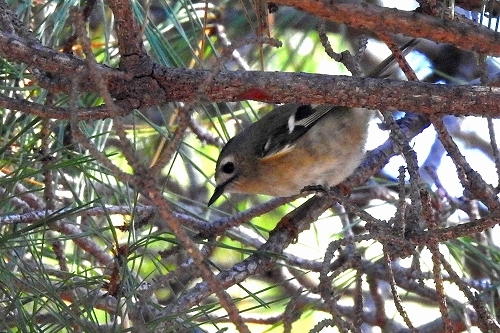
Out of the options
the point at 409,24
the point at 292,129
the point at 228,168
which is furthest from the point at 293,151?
the point at 409,24

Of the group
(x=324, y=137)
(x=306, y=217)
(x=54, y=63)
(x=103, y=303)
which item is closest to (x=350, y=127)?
(x=324, y=137)

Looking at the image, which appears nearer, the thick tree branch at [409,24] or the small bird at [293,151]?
the thick tree branch at [409,24]

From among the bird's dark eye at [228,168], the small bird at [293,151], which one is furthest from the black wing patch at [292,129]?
the bird's dark eye at [228,168]

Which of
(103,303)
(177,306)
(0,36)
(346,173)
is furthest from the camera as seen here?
(346,173)

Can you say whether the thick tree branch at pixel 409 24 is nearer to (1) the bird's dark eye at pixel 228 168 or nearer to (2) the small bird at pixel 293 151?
(2) the small bird at pixel 293 151

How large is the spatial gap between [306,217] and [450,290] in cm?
125

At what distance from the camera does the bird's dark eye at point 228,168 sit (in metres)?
2.75

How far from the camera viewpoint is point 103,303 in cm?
166

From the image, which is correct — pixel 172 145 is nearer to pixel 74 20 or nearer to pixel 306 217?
pixel 74 20

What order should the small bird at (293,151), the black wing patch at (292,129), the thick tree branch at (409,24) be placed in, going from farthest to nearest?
the black wing patch at (292,129)
the small bird at (293,151)
the thick tree branch at (409,24)

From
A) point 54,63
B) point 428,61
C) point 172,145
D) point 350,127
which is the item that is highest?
point 428,61

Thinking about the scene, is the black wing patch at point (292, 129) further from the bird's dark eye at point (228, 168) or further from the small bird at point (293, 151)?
the bird's dark eye at point (228, 168)

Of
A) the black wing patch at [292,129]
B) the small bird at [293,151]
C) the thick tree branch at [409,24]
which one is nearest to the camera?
the thick tree branch at [409,24]

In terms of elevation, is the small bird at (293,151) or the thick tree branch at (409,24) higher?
the small bird at (293,151)
